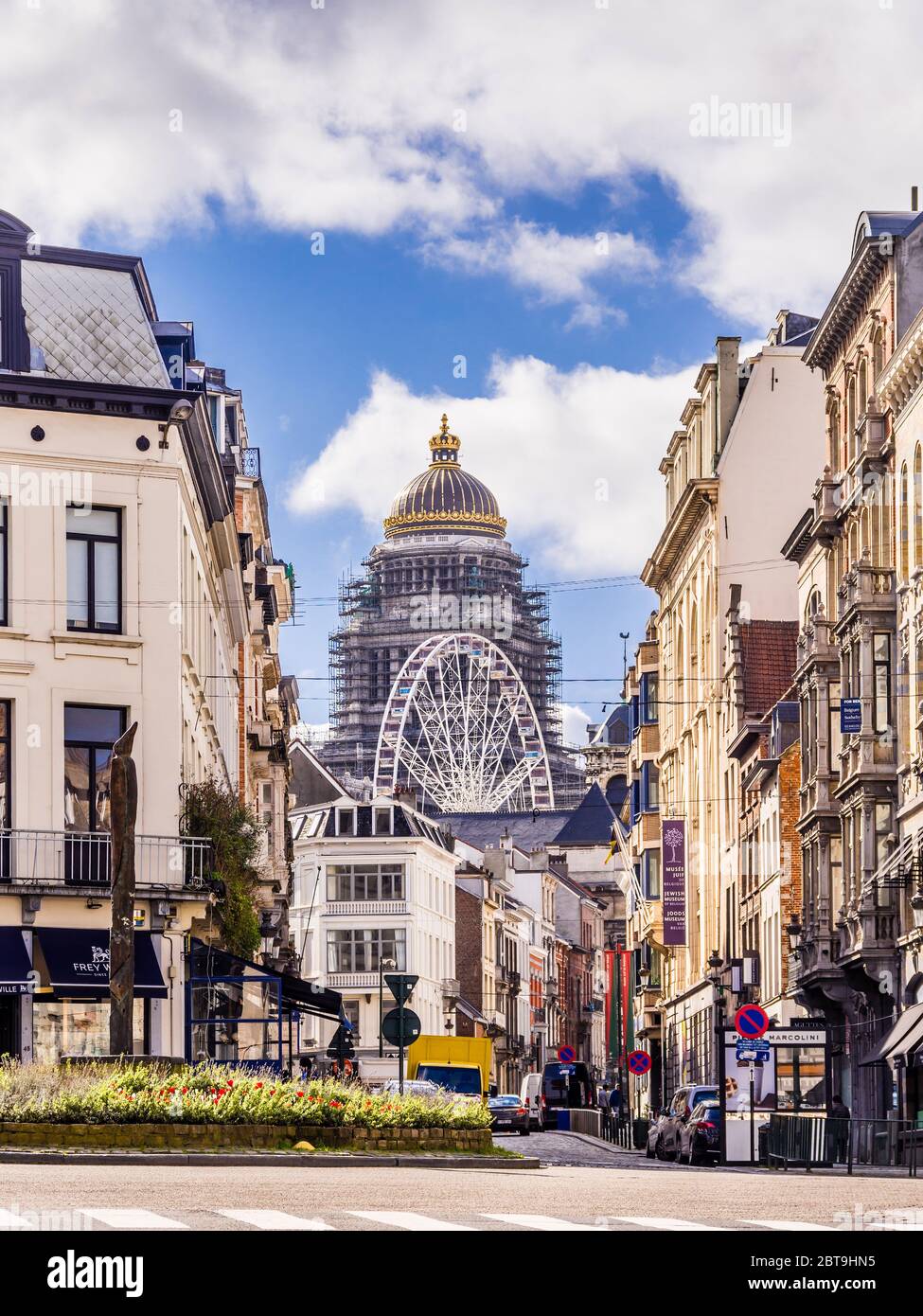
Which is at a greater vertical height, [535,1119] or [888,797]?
[888,797]

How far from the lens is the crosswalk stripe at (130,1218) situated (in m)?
14.9

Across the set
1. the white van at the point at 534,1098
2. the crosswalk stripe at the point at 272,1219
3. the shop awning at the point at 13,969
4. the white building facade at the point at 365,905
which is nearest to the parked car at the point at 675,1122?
the shop awning at the point at 13,969

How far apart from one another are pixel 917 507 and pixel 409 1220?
39.2 m

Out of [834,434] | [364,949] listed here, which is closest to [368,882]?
[364,949]

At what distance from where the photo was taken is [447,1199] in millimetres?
19750

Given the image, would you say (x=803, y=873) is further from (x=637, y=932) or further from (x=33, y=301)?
(x=637, y=932)

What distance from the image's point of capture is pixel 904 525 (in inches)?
2174

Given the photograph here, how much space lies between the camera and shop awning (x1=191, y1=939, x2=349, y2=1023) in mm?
43000

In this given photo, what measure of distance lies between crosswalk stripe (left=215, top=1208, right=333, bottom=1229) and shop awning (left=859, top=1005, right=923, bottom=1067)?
3085cm

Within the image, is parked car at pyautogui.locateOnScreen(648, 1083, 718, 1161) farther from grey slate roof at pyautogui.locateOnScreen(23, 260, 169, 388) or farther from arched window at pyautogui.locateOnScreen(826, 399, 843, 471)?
grey slate roof at pyautogui.locateOnScreen(23, 260, 169, 388)

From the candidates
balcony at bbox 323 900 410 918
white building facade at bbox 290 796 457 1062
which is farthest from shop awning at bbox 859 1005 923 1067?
balcony at bbox 323 900 410 918

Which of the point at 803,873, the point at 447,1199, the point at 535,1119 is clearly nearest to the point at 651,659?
the point at 535,1119
